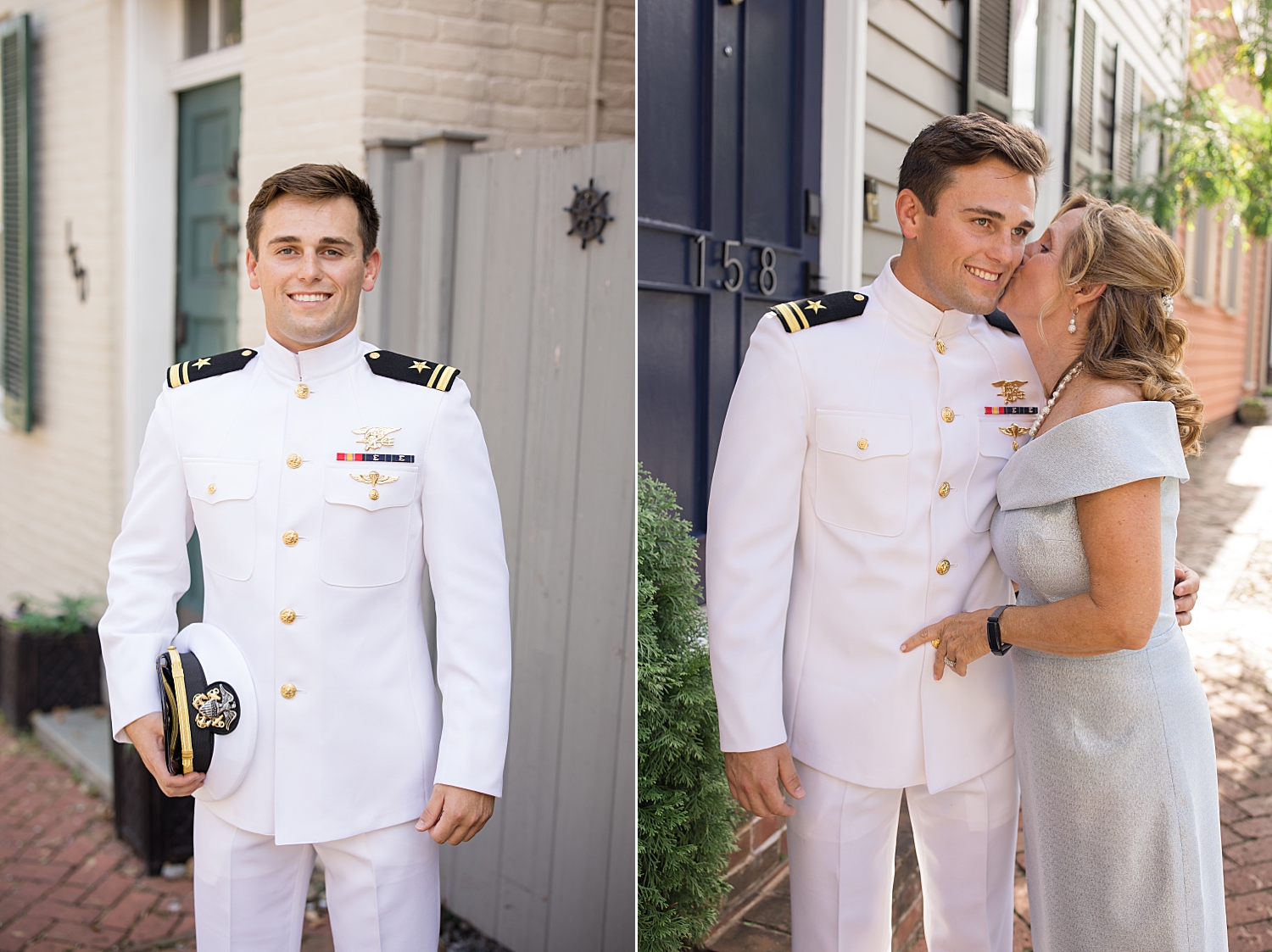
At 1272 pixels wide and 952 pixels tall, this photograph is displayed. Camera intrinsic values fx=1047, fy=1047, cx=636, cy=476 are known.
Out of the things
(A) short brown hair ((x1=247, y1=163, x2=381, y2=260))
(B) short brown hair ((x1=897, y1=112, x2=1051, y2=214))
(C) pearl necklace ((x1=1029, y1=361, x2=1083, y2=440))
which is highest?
(B) short brown hair ((x1=897, y1=112, x2=1051, y2=214))

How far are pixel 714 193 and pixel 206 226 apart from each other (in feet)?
6.52

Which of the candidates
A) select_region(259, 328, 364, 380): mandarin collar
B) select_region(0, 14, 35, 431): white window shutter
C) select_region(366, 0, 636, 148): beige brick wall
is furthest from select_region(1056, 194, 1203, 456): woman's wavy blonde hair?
select_region(0, 14, 35, 431): white window shutter

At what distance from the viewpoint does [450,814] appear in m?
1.43

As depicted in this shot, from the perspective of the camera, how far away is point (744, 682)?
4.81 ft

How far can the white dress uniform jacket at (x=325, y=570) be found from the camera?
1406 millimetres

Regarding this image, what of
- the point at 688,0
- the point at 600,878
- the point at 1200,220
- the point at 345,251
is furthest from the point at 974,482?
the point at 600,878

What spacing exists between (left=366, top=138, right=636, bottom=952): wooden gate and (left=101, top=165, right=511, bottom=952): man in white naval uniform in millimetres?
812

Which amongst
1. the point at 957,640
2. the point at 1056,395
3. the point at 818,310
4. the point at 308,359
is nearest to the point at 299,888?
the point at 308,359

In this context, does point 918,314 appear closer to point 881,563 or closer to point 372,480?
point 881,563

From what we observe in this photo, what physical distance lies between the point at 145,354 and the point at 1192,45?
262 centimetres

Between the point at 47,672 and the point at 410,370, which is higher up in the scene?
the point at 410,370

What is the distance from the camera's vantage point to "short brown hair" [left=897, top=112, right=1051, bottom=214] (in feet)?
4.52

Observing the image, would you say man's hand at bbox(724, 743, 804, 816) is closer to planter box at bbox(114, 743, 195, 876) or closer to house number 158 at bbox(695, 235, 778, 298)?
house number 158 at bbox(695, 235, 778, 298)

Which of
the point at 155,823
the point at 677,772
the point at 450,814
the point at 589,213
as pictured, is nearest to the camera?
the point at 450,814
